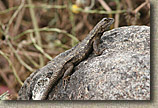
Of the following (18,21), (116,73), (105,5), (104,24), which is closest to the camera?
(116,73)

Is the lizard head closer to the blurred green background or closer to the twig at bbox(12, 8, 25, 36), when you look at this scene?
the blurred green background

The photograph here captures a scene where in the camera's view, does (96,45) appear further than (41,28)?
No

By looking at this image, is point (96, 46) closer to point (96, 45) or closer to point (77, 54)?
point (96, 45)

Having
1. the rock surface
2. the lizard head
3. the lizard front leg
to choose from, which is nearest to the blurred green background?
the lizard head

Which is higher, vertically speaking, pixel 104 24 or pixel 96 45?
pixel 104 24

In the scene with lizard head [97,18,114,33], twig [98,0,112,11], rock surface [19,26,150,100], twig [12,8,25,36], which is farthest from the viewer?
twig [12,8,25,36]

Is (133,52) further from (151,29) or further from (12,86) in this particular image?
(12,86)

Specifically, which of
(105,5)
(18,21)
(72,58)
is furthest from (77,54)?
(18,21)
